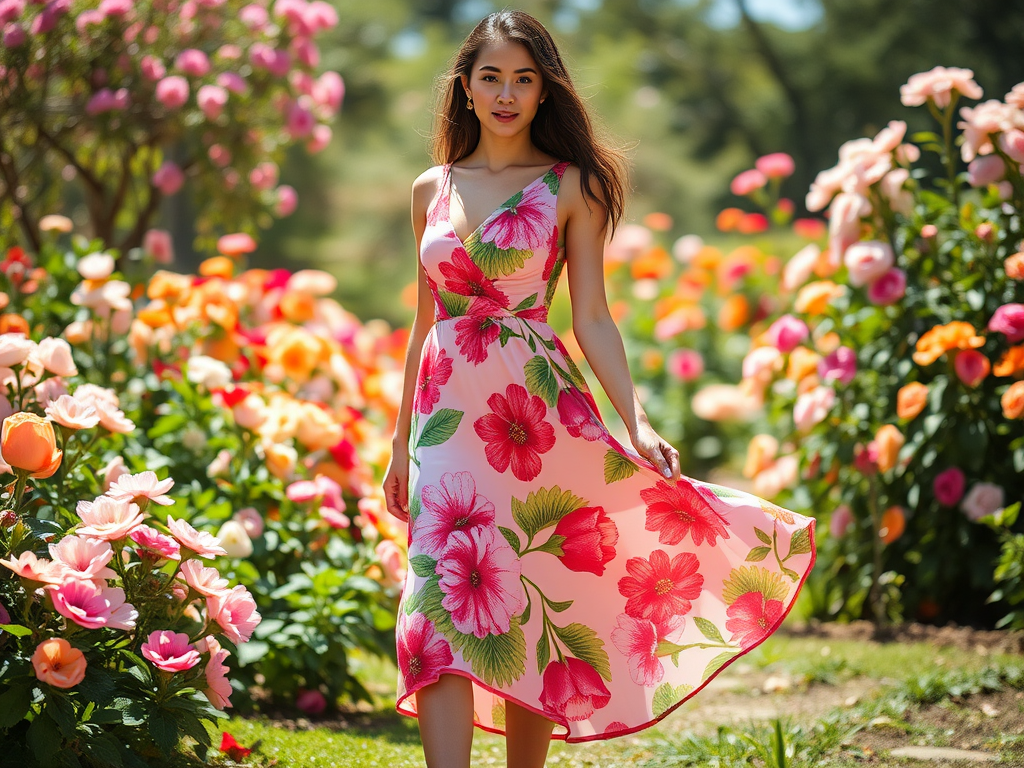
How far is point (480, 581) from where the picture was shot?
6.75 feet

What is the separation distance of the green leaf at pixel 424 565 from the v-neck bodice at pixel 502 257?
0.53m

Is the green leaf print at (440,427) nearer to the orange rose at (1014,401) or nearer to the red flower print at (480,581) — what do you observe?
the red flower print at (480,581)

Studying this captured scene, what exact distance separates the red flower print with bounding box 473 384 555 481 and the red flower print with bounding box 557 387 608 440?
0.12 ft

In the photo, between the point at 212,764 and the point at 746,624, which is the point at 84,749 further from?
the point at 746,624

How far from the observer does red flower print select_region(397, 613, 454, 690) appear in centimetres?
A: 197

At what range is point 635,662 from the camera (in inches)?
87.0

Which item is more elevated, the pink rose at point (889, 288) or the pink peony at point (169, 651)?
the pink rose at point (889, 288)

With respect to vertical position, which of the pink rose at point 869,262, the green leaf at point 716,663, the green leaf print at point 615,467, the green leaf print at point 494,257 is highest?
the pink rose at point 869,262

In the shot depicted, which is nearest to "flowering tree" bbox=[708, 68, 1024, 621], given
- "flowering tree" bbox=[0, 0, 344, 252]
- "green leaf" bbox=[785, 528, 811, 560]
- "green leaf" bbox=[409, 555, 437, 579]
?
"green leaf" bbox=[785, 528, 811, 560]

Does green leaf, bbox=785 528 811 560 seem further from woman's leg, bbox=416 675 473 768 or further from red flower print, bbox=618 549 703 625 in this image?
woman's leg, bbox=416 675 473 768

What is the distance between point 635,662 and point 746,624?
0.25 meters

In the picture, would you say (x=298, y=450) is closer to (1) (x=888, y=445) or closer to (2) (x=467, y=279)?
(2) (x=467, y=279)

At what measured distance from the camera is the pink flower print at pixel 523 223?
2.18 metres

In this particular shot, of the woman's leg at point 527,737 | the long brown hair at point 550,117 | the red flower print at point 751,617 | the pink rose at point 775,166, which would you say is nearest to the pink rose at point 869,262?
the pink rose at point 775,166
